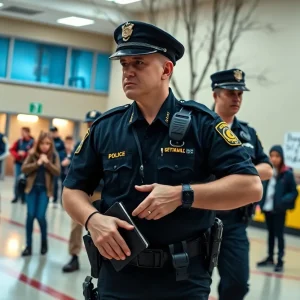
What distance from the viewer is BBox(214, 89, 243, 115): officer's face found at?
4590mm

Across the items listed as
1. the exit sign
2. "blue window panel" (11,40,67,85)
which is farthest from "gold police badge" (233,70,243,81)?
"blue window panel" (11,40,67,85)

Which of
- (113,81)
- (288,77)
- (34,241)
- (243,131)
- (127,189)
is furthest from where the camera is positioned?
(113,81)

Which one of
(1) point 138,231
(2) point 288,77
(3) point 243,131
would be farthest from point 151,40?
(2) point 288,77

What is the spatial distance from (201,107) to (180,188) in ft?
1.40

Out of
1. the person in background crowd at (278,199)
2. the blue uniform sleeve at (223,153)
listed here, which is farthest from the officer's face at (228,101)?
the person in background crowd at (278,199)

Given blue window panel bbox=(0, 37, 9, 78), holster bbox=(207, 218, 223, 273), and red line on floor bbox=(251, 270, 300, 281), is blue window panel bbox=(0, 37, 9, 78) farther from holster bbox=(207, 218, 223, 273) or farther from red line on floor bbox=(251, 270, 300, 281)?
holster bbox=(207, 218, 223, 273)

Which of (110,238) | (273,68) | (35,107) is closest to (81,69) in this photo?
(35,107)

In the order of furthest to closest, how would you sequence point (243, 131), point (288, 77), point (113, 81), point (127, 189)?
point (113, 81)
point (288, 77)
point (243, 131)
point (127, 189)

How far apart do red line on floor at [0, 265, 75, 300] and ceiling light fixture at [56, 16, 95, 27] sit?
13.7 meters

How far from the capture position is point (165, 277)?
2.56m

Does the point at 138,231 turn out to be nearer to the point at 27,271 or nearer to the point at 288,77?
the point at 27,271

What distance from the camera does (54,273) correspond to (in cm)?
711

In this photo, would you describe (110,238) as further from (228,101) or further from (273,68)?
(273,68)

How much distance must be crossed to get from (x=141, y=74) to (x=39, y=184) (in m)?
5.92
